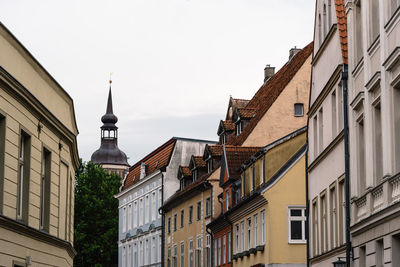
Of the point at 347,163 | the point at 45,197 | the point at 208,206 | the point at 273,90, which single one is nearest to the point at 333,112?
the point at 347,163

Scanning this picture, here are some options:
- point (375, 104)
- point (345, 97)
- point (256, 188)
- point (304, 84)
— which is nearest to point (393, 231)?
point (375, 104)

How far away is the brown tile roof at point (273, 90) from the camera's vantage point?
4556cm

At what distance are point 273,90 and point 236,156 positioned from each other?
5130 millimetres

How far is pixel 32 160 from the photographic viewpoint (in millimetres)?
20375

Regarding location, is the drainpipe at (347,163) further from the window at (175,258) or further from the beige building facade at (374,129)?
the window at (175,258)

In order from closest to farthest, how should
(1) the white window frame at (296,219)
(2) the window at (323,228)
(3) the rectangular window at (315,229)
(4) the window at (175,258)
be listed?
(2) the window at (323,228) < (3) the rectangular window at (315,229) < (1) the white window frame at (296,219) < (4) the window at (175,258)

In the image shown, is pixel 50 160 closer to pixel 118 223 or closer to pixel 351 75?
pixel 351 75

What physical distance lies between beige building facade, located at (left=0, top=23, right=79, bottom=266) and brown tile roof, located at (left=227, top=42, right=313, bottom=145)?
20759mm

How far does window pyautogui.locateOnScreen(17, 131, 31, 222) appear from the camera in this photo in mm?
19844

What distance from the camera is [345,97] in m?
22.1

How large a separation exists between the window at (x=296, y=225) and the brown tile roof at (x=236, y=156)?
7153 millimetres

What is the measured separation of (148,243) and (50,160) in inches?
1626

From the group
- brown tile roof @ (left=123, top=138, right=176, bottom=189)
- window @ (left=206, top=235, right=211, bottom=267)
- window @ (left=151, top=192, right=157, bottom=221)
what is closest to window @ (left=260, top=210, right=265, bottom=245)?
window @ (left=206, top=235, right=211, bottom=267)

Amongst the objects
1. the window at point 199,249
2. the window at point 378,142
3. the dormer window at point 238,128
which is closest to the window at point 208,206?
the window at point 199,249
